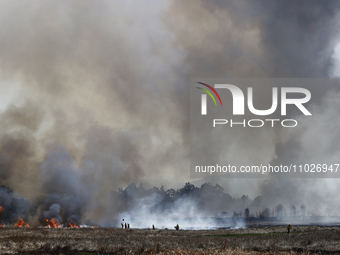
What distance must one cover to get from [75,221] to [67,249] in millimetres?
134983

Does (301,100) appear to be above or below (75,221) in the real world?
above

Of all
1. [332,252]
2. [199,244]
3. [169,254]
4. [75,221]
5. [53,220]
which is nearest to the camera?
[169,254]

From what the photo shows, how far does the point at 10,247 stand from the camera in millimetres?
34812

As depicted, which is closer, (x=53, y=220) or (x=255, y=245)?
(x=255, y=245)

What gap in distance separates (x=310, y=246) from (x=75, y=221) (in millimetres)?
145274

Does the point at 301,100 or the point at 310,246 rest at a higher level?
the point at 301,100

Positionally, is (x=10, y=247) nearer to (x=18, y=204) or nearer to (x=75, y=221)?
(x=75, y=221)

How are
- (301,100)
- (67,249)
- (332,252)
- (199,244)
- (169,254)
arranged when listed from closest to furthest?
(169,254), (332,252), (67,249), (199,244), (301,100)

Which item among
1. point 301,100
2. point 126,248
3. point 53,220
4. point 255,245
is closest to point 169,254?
point 126,248

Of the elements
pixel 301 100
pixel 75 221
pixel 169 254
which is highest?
pixel 301 100

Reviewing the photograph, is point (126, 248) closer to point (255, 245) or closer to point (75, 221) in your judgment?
point (255, 245)

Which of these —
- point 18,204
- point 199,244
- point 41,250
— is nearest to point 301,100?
point 199,244

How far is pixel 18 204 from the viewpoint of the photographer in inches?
6506

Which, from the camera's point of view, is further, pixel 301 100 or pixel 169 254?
pixel 301 100
